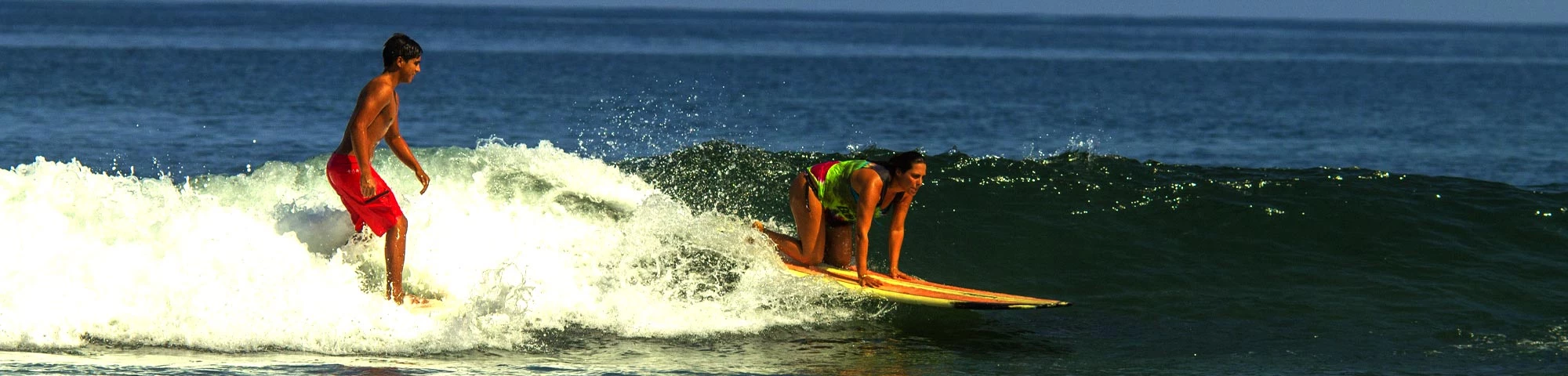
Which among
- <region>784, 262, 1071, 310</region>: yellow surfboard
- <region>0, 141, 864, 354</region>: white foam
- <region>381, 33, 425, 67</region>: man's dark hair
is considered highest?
<region>381, 33, 425, 67</region>: man's dark hair

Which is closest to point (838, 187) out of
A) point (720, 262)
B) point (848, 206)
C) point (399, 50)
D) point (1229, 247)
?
point (848, 206)

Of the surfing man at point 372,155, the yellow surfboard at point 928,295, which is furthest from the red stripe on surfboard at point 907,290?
the surfing man at point 372,155

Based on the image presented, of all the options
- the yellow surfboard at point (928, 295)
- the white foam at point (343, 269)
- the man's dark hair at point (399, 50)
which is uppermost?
the man's dark hair at point (399, 50)

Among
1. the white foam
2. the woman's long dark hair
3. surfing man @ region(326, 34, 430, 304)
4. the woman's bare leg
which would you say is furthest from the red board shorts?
the woman's long dark hair

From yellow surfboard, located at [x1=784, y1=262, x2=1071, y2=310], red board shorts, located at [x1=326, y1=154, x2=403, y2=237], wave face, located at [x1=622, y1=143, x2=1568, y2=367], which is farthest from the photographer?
wave face, located at [x1=622, y1=143, x2=1568, y2=367]

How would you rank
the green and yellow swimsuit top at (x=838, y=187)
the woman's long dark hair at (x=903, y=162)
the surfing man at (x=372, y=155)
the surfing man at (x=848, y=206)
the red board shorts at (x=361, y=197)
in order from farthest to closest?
the green and yellow swimsuit top at (x=838, y=187), the surfing man at (x=848, y=206), the woman's long dark hair at (x=903, y=162), the red board shorts at (x=361, y=197), the surfing man at (x=372, y=155)

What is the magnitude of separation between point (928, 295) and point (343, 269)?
3267 millimetres

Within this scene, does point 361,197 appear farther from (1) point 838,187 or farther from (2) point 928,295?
(2) point 928,295

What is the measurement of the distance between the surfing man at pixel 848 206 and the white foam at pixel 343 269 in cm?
32

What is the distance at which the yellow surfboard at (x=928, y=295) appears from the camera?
8.20 metres

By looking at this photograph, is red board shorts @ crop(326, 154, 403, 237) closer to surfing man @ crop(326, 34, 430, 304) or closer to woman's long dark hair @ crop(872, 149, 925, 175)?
surfing man @ crop(326, 34, 430, 304)

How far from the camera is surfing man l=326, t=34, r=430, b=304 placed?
686 centimetres

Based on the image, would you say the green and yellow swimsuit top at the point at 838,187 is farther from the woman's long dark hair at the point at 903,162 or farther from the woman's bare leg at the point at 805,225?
the woman's long dark hair at the point at 903,162

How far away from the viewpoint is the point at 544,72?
43.2 meters
